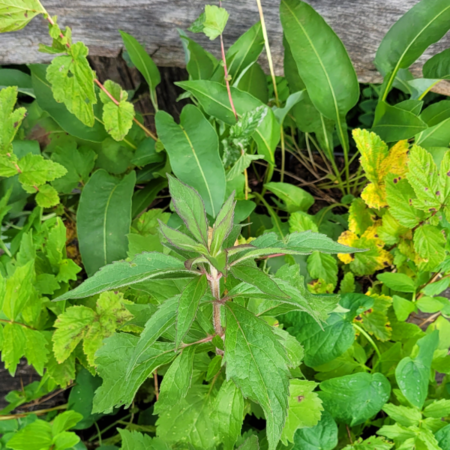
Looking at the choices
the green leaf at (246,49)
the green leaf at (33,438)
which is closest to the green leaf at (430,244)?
the green leaf at (246,49)

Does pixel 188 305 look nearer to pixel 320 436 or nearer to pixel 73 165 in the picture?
pixel 320 436

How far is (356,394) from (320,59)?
82cm

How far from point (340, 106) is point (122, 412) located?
1147 mm

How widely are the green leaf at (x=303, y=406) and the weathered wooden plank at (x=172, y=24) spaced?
3.12ft

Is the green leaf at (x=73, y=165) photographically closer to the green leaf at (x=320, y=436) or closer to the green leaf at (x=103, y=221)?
the green leaf at (x=103, y=221)

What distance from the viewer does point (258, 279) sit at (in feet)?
1.62

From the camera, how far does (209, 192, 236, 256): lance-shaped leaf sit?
1.66 feet

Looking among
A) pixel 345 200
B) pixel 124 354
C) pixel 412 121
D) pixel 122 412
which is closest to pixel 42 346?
pixel 124 354

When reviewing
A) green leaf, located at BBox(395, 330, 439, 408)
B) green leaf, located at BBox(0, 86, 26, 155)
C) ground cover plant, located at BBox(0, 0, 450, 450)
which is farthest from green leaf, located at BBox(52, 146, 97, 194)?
green leaf, located at BBox(395, 330, 439, 408)

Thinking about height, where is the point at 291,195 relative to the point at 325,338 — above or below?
above

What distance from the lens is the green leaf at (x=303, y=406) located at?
2.41ft

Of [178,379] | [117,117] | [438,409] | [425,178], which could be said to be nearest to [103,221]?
[117,117]

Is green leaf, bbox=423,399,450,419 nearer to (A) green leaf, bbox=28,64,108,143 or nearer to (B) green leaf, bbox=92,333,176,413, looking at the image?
→ (B) green leaf, bbox=92,333,176,413

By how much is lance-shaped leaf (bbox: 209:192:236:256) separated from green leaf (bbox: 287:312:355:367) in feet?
1.30
